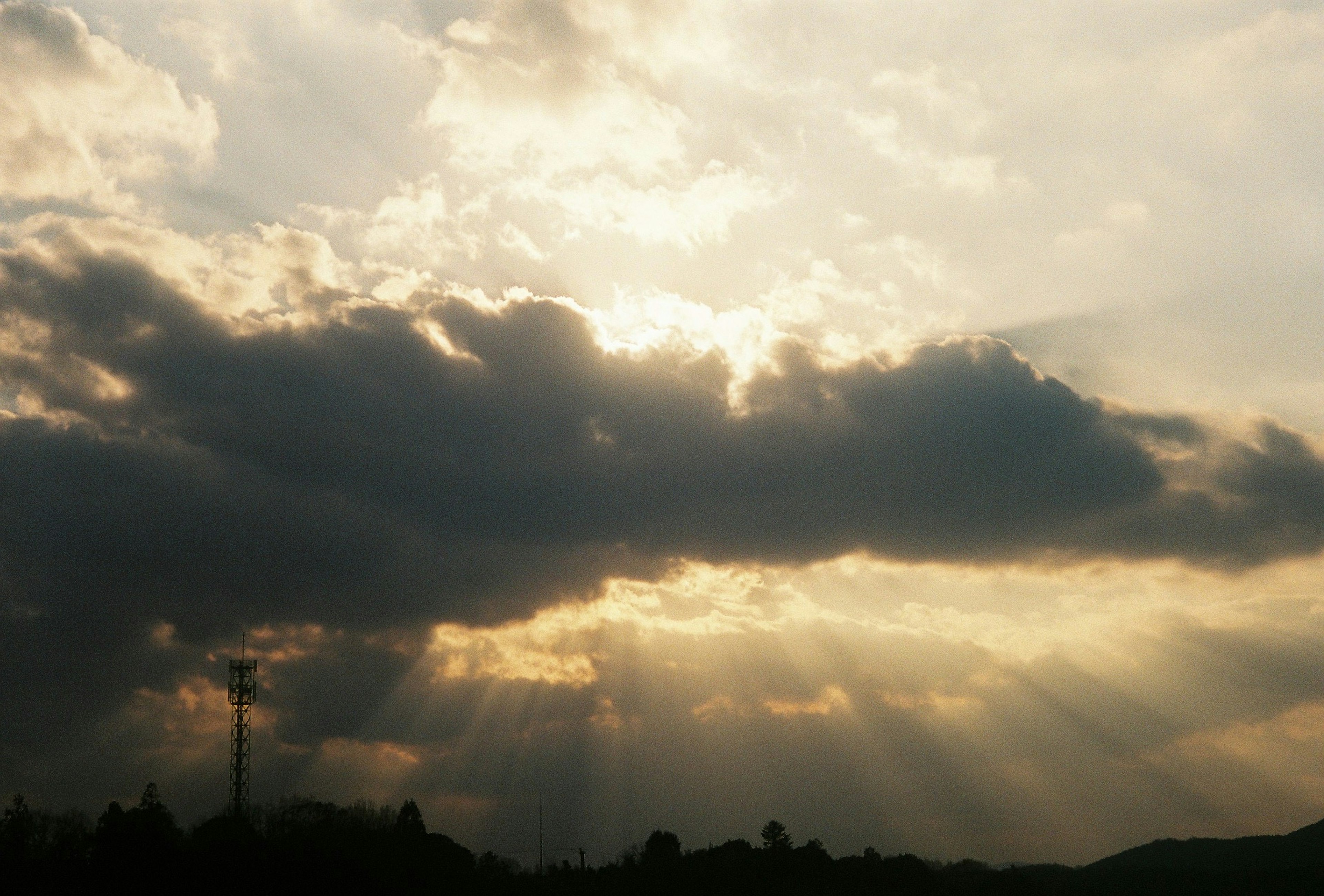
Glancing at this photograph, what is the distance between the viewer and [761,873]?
186m

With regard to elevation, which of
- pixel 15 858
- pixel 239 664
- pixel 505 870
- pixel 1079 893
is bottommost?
pixel 1079 893

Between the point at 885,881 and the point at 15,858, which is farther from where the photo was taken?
the point at 885,881

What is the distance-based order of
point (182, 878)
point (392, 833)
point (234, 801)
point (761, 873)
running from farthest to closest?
point (761, 873) < point (392, 833) < point (234, 801) < point (182, 878)

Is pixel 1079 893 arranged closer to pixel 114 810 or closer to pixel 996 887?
pixel 996 887

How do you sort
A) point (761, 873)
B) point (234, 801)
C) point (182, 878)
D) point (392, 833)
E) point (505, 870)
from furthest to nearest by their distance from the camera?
point (761, 873)
point (505, 870)
point (392, 833)
point (234, 801)
point (182, 878)

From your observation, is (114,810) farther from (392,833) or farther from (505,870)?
(505,870)

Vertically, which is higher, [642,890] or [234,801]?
[234,801]

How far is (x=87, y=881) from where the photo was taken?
118 metres

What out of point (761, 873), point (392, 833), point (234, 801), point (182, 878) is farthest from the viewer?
point (761, 873)

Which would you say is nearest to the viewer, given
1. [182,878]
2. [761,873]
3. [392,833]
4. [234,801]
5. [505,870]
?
[182,878]

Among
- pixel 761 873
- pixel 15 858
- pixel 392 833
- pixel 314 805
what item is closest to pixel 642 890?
pixel 761 873

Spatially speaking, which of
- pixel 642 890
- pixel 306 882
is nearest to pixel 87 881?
pixel 306 882

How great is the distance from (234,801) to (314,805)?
40321mm

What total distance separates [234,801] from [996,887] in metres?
134
